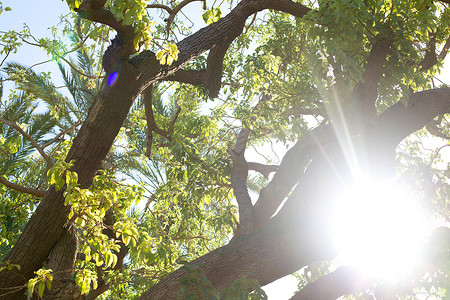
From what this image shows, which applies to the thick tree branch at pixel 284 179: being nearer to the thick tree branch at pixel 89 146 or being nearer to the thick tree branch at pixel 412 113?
the thick tree branch at pixel 412 113

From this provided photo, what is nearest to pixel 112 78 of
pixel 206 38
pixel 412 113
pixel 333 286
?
pixel 206 38

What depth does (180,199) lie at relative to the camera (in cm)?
614

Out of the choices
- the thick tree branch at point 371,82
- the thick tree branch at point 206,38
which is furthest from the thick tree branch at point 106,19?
the thick tree branch at point 371,82

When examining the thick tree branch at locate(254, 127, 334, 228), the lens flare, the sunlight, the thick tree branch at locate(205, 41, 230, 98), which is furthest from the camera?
the thick tree branch at locate(254, 127, 334, 228)

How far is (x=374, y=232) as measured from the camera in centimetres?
392

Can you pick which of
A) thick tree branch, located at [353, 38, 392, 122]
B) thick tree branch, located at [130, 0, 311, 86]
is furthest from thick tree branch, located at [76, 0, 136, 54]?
thick tree branch, located at [353, 38, 392, 122]

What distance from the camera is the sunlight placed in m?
3.50

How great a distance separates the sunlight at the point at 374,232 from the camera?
138 inches

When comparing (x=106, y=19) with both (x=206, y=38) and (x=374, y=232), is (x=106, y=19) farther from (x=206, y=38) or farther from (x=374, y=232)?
(x=374, y=232)

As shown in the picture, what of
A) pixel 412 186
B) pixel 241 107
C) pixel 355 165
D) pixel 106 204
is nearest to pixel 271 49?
pixel 241 107

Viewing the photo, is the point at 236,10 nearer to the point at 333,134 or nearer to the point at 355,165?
the point at 333,134

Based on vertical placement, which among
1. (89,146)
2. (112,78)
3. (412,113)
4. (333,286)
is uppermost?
(112,78)

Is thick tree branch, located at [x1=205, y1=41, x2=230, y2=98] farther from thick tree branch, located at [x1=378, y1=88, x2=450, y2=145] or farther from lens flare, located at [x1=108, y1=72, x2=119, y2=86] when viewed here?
thick tree branch, located at [x1=378, y1=88, x2=450, y2=145]

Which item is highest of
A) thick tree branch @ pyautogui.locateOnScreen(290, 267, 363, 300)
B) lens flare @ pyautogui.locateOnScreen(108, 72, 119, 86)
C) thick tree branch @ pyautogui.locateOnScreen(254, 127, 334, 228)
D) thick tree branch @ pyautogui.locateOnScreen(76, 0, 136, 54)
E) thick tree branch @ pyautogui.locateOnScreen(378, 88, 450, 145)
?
thick tree branch @ pyautogui.locateOnScreen(76, 0, 136, 54)
